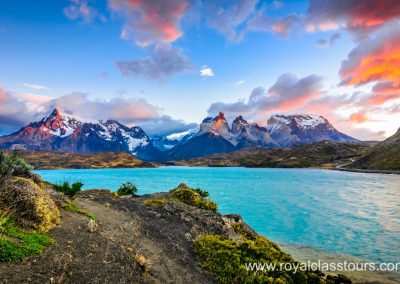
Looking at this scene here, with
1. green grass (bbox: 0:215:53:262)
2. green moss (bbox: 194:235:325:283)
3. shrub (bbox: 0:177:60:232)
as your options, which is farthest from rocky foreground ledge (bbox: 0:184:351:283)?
shrub (bbox: 0:177:60:232)

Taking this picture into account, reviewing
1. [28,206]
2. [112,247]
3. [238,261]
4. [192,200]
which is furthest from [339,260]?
[28,206]

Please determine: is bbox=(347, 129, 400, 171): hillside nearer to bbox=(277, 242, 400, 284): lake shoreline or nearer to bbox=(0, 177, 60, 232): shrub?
bbox=(277, 242, 400, 284): lake shoreline

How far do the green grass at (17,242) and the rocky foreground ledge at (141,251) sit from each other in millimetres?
267

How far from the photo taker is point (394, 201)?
6141cm

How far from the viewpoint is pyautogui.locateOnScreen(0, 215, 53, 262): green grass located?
1058 centimetres

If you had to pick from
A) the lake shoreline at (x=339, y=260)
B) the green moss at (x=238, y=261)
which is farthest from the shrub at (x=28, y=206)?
the lake shoreline at (x=339, y=260)

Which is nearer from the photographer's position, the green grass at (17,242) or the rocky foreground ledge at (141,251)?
the green grass at (17,242)

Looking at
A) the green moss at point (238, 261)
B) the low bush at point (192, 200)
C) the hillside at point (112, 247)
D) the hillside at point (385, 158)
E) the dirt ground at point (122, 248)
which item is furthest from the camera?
the hillside at point (385, 158)

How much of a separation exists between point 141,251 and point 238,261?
490 centimetres

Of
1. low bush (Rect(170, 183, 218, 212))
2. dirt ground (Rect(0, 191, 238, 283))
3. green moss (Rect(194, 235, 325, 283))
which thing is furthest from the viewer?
low bush (Rect(170, 183, 218, 212))

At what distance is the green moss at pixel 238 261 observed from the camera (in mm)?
14727

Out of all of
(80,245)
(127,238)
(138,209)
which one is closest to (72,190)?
(138,209)

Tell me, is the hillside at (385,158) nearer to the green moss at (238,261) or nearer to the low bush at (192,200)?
the low bush at (192,200)

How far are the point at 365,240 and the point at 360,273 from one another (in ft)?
41.6
